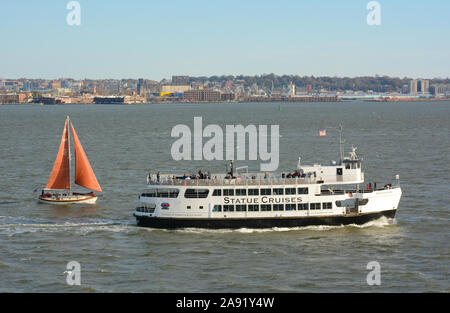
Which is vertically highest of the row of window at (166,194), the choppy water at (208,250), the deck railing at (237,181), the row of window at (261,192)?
the deck railing at (237,181)

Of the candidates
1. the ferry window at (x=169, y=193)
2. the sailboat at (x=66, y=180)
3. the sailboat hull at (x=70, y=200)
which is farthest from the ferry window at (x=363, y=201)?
the sailboat at (x=66, y=180)

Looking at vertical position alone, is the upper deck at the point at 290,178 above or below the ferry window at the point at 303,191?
above

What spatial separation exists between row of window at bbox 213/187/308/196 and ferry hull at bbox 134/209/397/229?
67.8 inches

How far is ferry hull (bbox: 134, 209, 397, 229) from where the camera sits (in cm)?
4744

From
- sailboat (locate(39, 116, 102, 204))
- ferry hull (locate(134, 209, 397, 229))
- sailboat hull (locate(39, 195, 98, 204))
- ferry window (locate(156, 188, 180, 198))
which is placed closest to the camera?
ferry hull (locate(134, 209, 397, 229))

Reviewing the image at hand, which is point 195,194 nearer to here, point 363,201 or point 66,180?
point 363,201

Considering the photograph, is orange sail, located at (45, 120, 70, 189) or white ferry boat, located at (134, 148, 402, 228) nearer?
white ferry boat, located at (134, 148, 402, 228)

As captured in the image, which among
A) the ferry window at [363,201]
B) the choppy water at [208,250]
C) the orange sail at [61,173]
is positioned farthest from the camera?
the orange sail at [61,173]

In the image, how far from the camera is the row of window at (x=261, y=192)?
4762cm

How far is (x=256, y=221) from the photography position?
47.4m

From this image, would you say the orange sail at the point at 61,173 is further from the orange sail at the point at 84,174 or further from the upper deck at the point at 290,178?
the upper deck at the point at 290,178

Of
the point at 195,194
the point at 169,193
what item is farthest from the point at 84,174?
the point at 195,194

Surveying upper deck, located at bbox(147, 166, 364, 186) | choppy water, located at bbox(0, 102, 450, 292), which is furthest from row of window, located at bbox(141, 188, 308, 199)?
choppy water, located at bbox(0, 102, 450, 292)

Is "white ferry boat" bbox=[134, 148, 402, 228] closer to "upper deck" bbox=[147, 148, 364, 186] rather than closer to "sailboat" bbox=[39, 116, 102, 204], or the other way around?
"upper deck" bbox=[147, 148, 364, 186]
